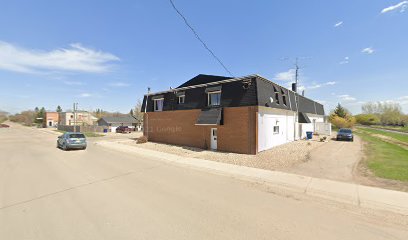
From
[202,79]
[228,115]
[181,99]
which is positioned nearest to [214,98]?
[228,115]

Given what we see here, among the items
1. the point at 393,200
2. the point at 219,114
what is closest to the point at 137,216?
the point at 393,200

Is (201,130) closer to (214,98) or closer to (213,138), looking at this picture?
(213,138)

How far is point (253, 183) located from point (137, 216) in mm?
4990

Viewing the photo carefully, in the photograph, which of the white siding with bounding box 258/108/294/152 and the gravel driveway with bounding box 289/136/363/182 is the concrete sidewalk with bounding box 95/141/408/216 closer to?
the gravel driveway with bounding box 289/136/363/182

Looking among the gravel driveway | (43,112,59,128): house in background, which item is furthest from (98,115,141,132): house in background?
the gravel driveway

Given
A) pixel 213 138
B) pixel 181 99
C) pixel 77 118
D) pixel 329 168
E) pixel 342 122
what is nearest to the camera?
pixel 329 168

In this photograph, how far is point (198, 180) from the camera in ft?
28.8

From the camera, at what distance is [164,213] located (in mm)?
5328

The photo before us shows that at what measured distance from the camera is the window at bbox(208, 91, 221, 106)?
17.5m

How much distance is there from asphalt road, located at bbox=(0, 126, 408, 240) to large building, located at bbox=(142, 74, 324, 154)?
24.9ft

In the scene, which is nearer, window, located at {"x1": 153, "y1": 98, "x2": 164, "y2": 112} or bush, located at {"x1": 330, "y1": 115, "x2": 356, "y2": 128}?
window, located at {"x1": 153, "y1": 98, "x2": 164, "y2": 112}

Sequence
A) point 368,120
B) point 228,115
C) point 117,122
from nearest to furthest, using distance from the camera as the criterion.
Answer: point 228,115 < point 117,122 < point 368,120

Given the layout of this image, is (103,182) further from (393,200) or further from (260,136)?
(260,136)

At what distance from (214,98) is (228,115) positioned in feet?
7.85
